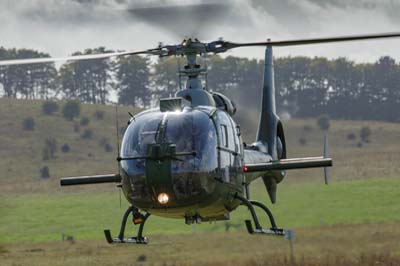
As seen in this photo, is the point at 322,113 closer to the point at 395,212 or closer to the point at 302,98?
the point at 302,98

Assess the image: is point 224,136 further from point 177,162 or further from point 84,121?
point 84,121

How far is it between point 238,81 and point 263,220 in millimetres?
17957

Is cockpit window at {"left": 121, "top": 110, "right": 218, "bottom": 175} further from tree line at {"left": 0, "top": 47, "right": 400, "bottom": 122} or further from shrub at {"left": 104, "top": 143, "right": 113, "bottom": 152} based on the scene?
shrub at {"left": 104, "top": 143, "right": 113, "bottom": 152}

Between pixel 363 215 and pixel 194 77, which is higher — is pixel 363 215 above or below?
A: below

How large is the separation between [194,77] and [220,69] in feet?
184

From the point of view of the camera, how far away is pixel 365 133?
62.6 meters

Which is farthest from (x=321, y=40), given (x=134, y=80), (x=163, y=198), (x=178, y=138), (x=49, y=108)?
(x=49, y=108)

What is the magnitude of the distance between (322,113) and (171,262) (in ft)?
90.3

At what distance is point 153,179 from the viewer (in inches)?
709

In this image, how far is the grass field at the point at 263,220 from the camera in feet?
100

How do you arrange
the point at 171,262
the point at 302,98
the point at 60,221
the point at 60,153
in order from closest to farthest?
1. the point at 171,262
2. the point at 60,221
3. the point at 302,98
4. the point at 60,153

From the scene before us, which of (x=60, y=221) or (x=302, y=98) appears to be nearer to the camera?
(x=60, y=221)

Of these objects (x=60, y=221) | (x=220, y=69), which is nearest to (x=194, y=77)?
(x=60, y=221)

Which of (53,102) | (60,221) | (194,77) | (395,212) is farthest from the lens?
(53,102)
